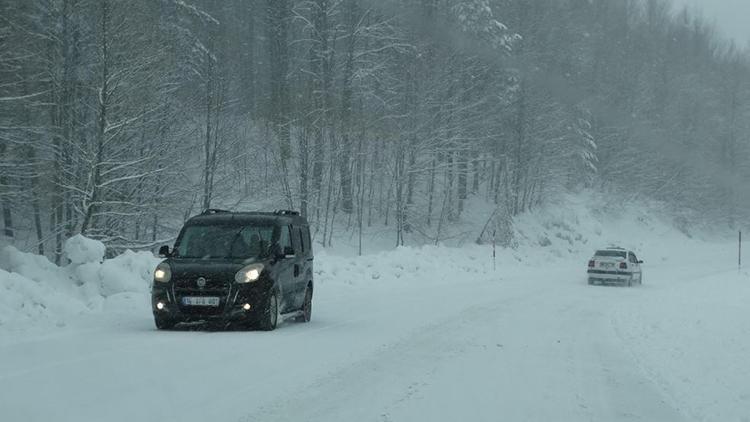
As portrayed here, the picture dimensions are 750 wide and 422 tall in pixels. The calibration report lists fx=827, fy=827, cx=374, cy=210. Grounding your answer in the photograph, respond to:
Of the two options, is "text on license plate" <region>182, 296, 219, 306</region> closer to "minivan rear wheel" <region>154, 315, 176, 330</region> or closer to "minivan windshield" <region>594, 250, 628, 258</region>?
"minivan rear wheel" <region>154, 315, 176, 330</region>

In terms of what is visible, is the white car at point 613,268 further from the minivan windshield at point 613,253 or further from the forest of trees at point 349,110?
the forest of trees at point 349,110

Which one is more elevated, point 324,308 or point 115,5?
point 115,5

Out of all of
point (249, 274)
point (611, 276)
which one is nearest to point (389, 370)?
point (249, 274)

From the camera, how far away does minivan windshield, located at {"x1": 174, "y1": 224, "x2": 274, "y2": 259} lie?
46.6 ft

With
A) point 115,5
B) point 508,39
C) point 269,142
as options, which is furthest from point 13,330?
point 508,39

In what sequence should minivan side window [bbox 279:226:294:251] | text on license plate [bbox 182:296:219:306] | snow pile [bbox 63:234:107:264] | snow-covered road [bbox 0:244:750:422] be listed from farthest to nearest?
snow pile [bbox 63:234:107:264]
minivan side window [bbox 279:226:294:251]
text on license plate [bbox 182:296:219:306]
snow-covered road [bbox 0:244:750:422]

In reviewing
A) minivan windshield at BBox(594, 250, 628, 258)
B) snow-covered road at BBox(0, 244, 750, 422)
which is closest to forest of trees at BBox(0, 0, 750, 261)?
minivan windshield at BBox(594, 250, 628, 258)

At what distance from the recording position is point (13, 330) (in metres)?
12.6

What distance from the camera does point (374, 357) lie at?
11.1m

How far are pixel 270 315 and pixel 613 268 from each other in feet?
70.4

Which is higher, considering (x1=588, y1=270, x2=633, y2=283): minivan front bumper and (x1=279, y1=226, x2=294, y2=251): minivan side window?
(x1=279, y1=226, x2=294, y2=251): minivan side window

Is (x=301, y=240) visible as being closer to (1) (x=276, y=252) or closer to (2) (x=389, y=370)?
(1) (x=276, y=252)

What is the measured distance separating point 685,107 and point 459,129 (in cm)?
1490

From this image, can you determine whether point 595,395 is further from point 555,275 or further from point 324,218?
point 324,218
